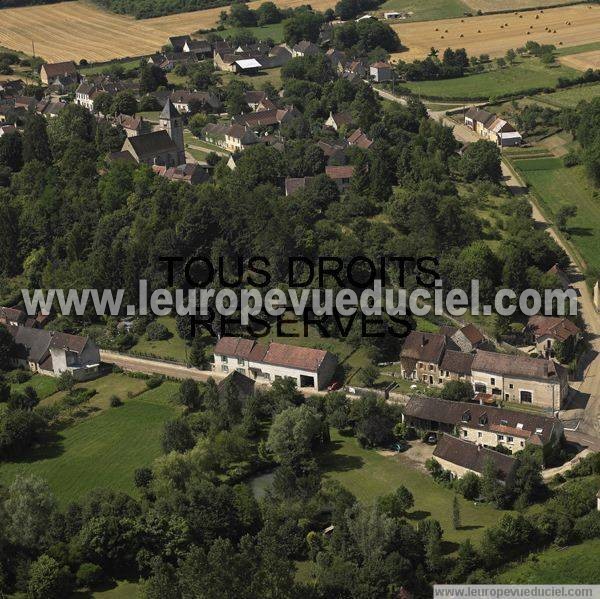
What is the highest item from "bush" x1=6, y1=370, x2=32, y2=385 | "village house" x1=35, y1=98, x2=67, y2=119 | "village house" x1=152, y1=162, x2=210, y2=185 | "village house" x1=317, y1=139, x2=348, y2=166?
"village house" x1=35, y1=98, x2=67, y2=119

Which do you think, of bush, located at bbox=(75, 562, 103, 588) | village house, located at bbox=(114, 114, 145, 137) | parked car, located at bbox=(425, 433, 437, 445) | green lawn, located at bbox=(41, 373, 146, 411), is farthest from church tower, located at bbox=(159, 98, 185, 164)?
bush, located at bbox=(75, 562, 103, 588)

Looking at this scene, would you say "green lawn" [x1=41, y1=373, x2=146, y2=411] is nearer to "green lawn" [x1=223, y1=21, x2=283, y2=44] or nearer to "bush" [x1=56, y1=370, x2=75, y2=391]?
→ "bush" [x1=56, y1=370, x2=75, y2=391]

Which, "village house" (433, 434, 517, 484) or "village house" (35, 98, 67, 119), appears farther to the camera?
"village house" (35, 98, 67, 119)

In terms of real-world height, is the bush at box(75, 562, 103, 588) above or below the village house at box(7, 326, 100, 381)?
below

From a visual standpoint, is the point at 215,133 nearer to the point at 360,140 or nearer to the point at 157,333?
the point at 360,140

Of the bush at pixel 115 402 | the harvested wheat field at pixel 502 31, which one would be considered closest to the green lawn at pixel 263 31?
the harvested wheat field at pixel 502 31

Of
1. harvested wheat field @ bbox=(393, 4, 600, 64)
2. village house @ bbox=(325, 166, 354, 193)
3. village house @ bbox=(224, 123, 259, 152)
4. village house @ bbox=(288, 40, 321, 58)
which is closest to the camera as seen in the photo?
village house @ bbox=(325, 166, 354, 193)

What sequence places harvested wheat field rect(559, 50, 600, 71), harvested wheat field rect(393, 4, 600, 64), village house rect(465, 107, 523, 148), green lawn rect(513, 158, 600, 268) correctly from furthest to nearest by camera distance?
harvested wheat field rect(393, 4, 600, 64)
harvested wheat field rect(559, 50, 600, 71)
village house rect(465, 107, 523, 148)
green lawn rect(513, 158, 600, 268)
